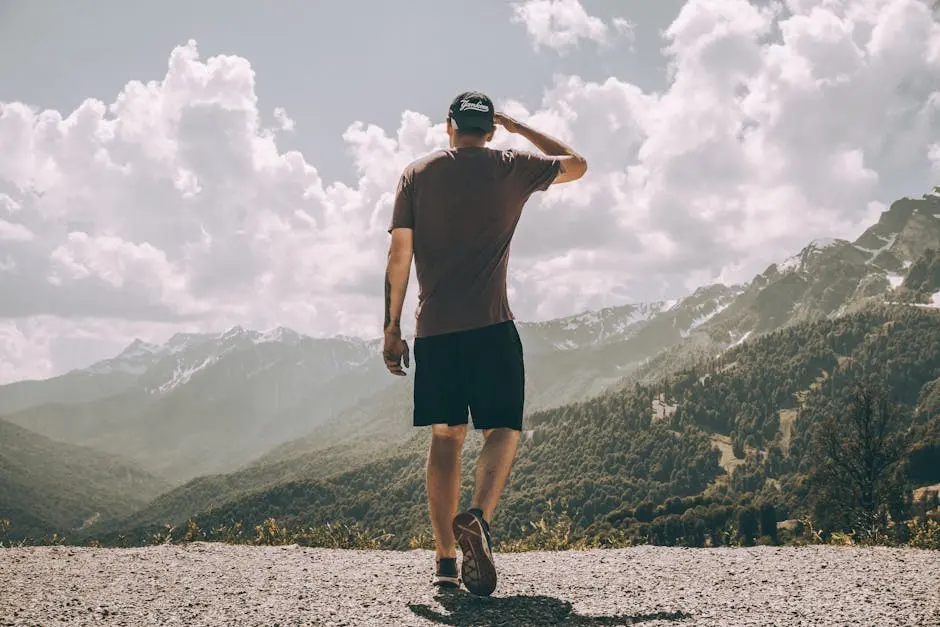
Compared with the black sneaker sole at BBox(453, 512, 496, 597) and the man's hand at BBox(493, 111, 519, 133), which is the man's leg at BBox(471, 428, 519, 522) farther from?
the man's hand at BBox(493, 111, 519, 133)

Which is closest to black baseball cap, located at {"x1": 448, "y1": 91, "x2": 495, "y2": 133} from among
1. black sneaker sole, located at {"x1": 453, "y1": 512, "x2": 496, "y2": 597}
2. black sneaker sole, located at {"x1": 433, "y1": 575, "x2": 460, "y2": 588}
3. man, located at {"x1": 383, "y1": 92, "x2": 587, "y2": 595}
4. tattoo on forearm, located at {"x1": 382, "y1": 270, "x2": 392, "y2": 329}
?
man, located at {"x1": 383, "y1": 92, "x2": 587, "y2": 595}

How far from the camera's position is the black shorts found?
479 centimetres

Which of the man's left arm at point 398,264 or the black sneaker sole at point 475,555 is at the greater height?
the man's left arm at point 398,264

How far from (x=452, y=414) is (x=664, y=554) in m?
3.33

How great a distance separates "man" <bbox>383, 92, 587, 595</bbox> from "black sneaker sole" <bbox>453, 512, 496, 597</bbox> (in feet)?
0.49

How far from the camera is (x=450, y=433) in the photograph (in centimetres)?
494

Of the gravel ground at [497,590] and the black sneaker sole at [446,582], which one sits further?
the black sneaker sole at [446,582]

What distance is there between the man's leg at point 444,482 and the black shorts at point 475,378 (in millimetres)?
210

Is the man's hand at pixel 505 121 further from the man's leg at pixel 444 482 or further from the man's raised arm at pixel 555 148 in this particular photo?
the man's leg at pixel 444 482

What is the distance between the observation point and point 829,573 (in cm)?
536

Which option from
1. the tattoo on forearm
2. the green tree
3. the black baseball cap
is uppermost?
the black baseball cap

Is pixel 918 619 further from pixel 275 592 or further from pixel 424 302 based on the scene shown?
pixel 275 592

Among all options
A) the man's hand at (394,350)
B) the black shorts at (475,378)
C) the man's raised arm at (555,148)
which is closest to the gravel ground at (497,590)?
the black shorts at (475,378)

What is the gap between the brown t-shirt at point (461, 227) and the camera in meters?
4.82
